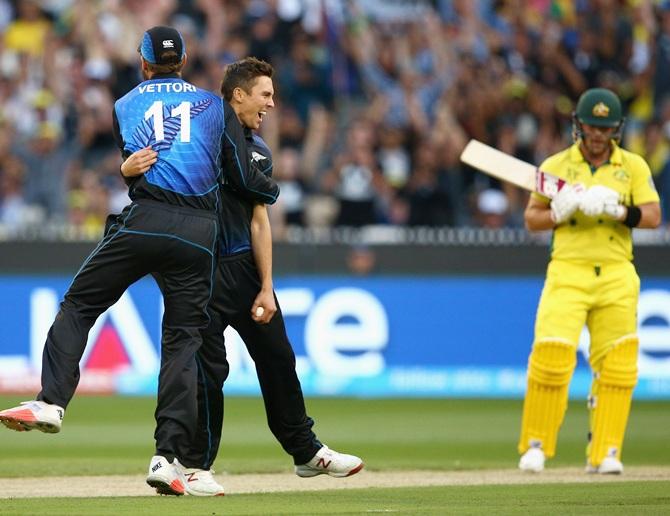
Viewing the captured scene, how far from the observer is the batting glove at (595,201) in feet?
30.5

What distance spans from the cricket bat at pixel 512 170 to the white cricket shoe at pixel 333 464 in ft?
8.34

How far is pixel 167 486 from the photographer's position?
23.3 ft

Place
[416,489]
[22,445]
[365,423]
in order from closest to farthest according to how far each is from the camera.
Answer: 1. [416,489]
2. [22,445]
3. [365,423]

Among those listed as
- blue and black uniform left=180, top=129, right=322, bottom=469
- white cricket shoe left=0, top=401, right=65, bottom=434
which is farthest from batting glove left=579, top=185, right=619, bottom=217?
white cricket shoe left=0, top=401, right=65, bottom=434

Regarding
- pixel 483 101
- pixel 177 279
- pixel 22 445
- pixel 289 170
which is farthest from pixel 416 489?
pixel 483 101

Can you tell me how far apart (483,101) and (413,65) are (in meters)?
1.07

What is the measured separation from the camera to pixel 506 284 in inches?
613

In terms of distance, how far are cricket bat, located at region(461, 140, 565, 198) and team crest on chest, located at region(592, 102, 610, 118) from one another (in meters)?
0.50

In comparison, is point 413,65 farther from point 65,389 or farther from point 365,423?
point 65,389

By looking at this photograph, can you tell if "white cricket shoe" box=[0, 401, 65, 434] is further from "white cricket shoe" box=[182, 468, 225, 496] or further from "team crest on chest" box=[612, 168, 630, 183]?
"team crest on chest" box=[612, 168, 630, 183]

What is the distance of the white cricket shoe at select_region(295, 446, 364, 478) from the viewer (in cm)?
796

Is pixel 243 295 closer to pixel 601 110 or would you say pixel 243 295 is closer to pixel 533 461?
pixel 533 461

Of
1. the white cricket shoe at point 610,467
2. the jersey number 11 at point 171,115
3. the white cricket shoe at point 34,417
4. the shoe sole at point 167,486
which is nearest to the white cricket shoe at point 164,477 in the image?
the shoe sole at point 167,486

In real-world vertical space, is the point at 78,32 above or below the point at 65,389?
above
